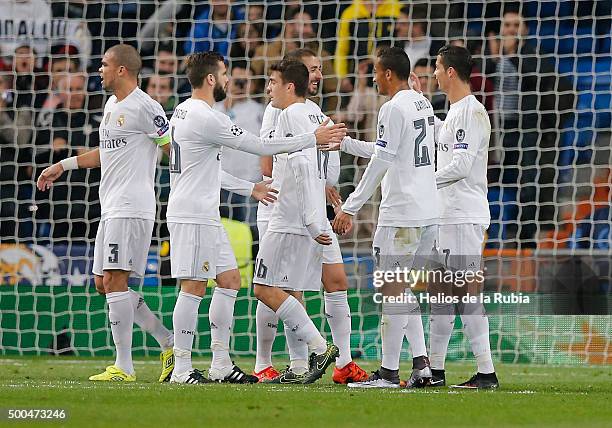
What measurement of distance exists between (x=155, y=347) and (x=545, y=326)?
3.72 m

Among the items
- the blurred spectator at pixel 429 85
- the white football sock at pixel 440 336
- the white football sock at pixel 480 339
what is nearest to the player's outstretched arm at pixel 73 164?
the white football sock at pixel 440 336

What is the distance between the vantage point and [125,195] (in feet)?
29.7

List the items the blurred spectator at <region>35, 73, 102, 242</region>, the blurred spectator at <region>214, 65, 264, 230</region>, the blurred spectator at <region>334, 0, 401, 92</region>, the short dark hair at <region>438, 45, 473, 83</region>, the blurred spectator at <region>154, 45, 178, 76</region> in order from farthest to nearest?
the blurred spectator at <region>334, 0, 401, 92</region> < the blurred spectator at <region>154, 45, 178, 76</region> < the blurred spectator at <region>214, 65, 264, 230</region> < the blurred spectator at <region>35, 73, 102, 242</region> < the short dark hair at <region>438, 45, 473, 83</region>

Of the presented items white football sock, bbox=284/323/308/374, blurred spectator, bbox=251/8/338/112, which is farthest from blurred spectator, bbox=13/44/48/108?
white football sock, bbox=284/323/308/374

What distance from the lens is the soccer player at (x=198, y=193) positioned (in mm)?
8461

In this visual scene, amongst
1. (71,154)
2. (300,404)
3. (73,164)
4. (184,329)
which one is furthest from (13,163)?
(300,404)

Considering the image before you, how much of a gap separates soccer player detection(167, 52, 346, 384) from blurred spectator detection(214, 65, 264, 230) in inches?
206

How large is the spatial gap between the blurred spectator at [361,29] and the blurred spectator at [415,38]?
0.12 meters

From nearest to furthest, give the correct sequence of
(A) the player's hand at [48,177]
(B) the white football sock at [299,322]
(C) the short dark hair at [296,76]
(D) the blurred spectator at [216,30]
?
1. (B) the white football sock at [299,322]
2. (C) the short dark hair at [296,76]
3. (A) the player's hand at [48,177]
4. (D) the blurred spectator at [216,30]

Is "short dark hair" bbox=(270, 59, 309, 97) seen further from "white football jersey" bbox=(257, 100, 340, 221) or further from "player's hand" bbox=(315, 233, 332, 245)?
"player's hand" bbox=(315, 233, 332, 245)

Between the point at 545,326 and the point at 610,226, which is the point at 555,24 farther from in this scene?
the point at 545,326

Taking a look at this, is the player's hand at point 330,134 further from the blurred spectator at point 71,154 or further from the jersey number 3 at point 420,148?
the blurred spectator at point 71,154

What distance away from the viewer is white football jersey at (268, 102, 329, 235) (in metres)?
8.56

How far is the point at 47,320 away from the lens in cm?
1256
